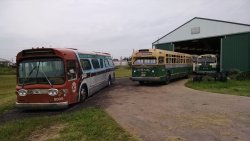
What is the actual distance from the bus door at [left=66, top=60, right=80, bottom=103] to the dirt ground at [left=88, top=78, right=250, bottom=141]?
1.20 m

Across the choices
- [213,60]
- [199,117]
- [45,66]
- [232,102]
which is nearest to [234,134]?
[199,117]

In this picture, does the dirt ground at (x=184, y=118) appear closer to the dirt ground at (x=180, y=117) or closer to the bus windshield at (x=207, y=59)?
the dirt ground at (x=180, y=117)

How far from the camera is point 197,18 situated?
3077 centimetres

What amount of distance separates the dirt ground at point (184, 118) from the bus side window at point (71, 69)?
171 centimetres

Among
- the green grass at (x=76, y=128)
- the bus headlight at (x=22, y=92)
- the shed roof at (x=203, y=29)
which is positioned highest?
the shed roof at (x=203, y=29)

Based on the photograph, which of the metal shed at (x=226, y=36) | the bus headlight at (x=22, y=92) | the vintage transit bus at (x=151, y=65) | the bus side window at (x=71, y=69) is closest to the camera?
the bus headlight at (x=22, y=92)

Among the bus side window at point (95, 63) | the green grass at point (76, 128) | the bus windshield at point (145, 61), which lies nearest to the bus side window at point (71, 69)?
the green grass at point (76, 128)

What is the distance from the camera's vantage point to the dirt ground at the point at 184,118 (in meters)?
6.96

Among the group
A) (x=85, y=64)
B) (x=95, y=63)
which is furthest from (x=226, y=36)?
(x=85, y=64)

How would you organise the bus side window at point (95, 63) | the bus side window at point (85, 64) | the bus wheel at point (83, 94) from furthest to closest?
the bus side window at point (95, 63), the bus side window at point (85, 64), the bus wheel at point (83, 94)

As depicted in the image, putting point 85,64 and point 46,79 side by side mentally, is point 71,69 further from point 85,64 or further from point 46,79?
point 85,64

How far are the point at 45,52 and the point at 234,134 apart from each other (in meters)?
7.41

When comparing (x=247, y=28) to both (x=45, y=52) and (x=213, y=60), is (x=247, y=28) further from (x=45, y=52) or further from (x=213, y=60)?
(x=45, y=52)

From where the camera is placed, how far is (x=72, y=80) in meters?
11.3
